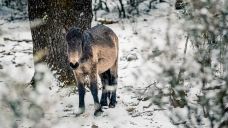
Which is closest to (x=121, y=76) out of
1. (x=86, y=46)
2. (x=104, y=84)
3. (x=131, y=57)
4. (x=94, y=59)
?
(x=131, y=57)

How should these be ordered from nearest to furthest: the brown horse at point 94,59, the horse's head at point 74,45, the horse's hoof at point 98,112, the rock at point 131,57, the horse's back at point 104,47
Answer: the horse's head at point 74,45 < the brown horse at point 94,59 < the horse's hoof at point 98,112 < the horse's back at point 104,47 < the rock at point 131,57

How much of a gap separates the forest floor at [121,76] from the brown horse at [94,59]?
231mm

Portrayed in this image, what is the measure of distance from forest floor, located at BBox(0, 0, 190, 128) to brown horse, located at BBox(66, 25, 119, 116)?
23cm

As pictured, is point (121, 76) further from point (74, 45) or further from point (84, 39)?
point (74, 45)

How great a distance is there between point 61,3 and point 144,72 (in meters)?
2.00

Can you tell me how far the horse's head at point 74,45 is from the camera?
5074mm

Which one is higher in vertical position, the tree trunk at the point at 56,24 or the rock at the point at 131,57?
the tree trunk at the point at 56,24

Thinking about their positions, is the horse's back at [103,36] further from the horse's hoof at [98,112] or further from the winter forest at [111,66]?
the horse's hoof at [98,112]

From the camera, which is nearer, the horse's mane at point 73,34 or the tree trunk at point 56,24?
the horse's mane at point 73,34

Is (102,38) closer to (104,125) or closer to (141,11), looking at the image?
(104,125)

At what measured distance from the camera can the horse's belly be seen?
5820 millimetres

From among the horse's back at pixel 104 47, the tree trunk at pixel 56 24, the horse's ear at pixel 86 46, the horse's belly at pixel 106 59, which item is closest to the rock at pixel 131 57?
the tree trunk at pixel 56 24

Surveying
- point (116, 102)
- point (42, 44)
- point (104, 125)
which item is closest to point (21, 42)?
point (42, 44)

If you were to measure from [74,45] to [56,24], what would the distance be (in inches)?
65.8
